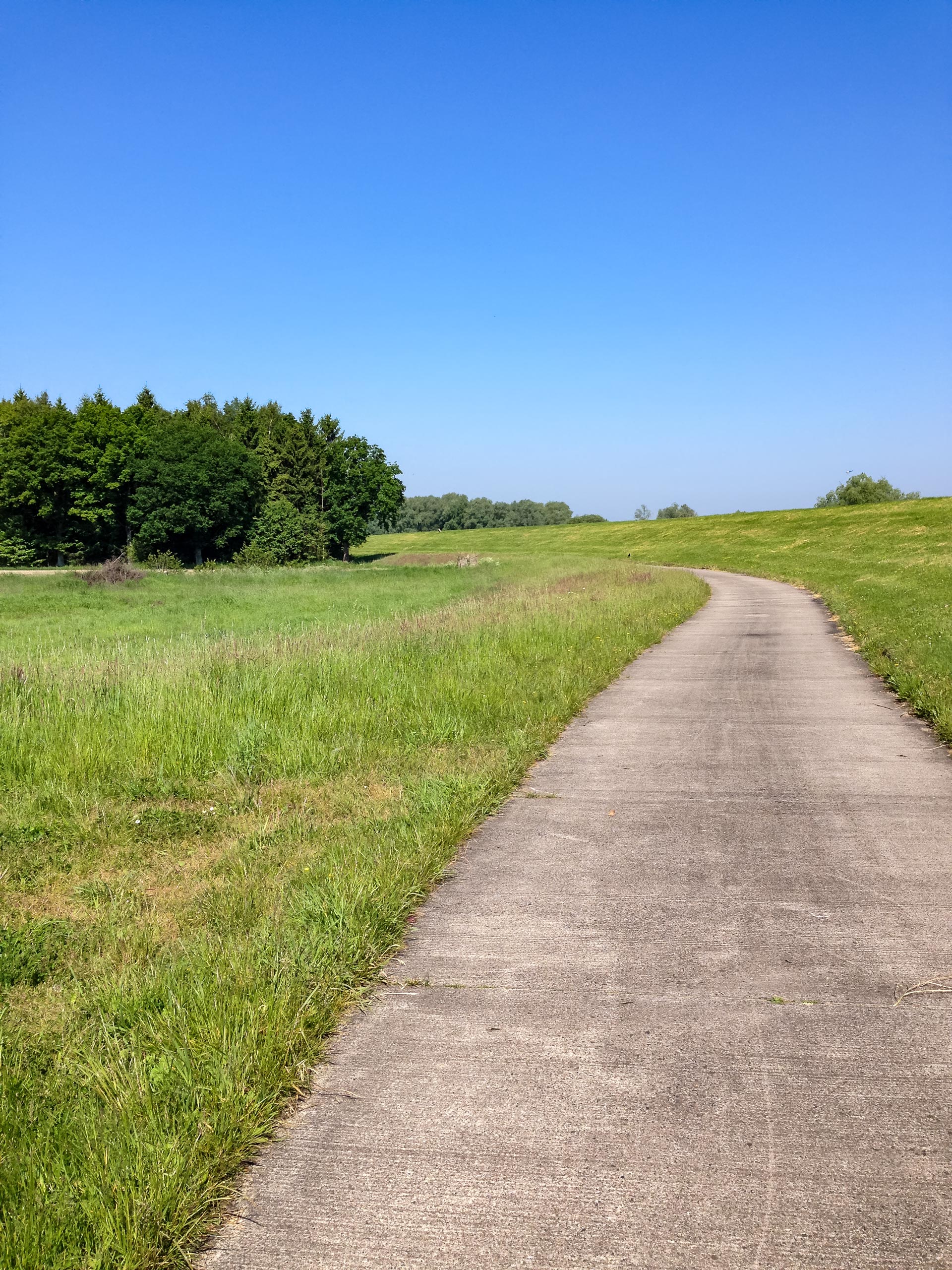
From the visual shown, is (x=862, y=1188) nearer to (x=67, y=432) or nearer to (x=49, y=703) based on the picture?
(x=49, y=703)

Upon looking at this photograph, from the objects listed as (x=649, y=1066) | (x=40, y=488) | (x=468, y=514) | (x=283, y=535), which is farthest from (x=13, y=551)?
(x=468, y=514)

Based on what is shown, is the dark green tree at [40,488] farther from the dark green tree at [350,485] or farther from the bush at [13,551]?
the dark green tree at [350,485]

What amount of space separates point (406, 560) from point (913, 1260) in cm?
8435

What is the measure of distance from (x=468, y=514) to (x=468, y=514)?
27 cm

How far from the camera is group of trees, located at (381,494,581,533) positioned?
601 feet

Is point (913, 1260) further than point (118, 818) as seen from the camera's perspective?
No

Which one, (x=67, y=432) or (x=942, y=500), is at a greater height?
(x=67, y=432)

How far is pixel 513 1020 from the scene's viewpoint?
348 centimetres

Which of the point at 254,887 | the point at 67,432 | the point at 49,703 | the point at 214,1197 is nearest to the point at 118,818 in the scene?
the point at 254,887

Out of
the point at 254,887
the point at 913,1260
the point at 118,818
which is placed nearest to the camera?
the point at 913,1260

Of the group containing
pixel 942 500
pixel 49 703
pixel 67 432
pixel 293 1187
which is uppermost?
pixel 67 432

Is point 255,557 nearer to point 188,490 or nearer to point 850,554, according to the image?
point 188,490

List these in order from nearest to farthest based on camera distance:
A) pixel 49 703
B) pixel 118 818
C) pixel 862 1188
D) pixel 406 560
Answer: pixel 862 1188 < pixel 118 818 < pixel 49 703 < pixel 406 560

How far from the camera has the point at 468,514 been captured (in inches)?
7313
